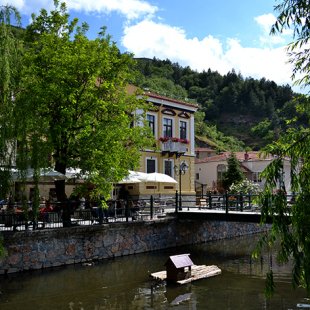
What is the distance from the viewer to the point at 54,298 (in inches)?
503

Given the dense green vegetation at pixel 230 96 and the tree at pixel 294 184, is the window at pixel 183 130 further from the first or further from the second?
the dense green vegetation at pixel 230 96

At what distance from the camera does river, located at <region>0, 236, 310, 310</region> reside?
12172 millimetres

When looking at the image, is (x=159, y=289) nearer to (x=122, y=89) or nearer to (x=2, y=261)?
(x=2, y=261)

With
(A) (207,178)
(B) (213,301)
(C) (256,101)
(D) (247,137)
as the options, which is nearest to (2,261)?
(B) (213,301)

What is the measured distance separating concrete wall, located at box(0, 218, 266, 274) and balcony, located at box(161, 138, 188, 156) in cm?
859

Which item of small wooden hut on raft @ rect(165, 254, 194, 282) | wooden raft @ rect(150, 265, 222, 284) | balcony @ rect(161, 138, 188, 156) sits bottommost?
wooden raft @ rect(150, 265, 222, 284)

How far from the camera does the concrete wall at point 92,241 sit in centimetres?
1587

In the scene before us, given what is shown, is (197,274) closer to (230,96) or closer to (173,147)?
(173,147)

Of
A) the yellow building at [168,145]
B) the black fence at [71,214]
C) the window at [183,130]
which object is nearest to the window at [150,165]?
the yellow building at [168,145]

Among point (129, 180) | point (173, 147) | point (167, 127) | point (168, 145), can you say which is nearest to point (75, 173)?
point (129, 180)

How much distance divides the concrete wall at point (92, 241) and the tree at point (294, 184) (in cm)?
911

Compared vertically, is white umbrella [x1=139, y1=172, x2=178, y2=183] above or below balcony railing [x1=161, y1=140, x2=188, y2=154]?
below

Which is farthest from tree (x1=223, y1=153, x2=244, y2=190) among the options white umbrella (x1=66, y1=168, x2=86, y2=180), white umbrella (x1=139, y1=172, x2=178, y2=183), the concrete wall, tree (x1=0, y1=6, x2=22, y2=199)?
tree (x1=0, y1=6, x2=22, y2=199)

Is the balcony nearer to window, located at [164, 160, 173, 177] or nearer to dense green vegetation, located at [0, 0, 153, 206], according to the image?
window, located at [164, 160, 173, 177]
